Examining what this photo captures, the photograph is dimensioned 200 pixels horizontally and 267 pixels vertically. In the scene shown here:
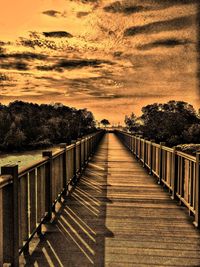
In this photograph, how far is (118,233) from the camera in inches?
215

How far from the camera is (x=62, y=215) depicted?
21.2ft

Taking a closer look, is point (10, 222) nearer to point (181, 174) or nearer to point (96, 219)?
point (96, 219)

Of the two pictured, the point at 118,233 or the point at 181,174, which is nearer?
the point at 118,233

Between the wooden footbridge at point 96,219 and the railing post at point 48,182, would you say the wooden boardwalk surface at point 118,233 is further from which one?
the railing post at point 48,182

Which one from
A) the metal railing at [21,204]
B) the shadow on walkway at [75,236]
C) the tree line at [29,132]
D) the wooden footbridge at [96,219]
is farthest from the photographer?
the tree line at [29,132]

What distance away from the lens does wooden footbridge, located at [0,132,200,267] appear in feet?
13.4

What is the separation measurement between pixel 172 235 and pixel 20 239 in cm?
255

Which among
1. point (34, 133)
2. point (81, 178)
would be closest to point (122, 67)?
point (81, 178)

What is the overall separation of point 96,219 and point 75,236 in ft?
3.25

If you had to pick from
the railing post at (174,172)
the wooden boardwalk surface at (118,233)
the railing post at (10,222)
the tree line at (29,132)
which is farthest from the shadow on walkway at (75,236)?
the tree line at (29,132)

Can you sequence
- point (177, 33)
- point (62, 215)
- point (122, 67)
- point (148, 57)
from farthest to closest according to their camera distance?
point (122, 67)
point (148, 57)
point (177, 33)
point (62, 215)

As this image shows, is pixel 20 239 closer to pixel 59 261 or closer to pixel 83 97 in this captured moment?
pixel 59 261

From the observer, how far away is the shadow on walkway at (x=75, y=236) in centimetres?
443

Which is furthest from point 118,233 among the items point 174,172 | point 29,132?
point 29,132
